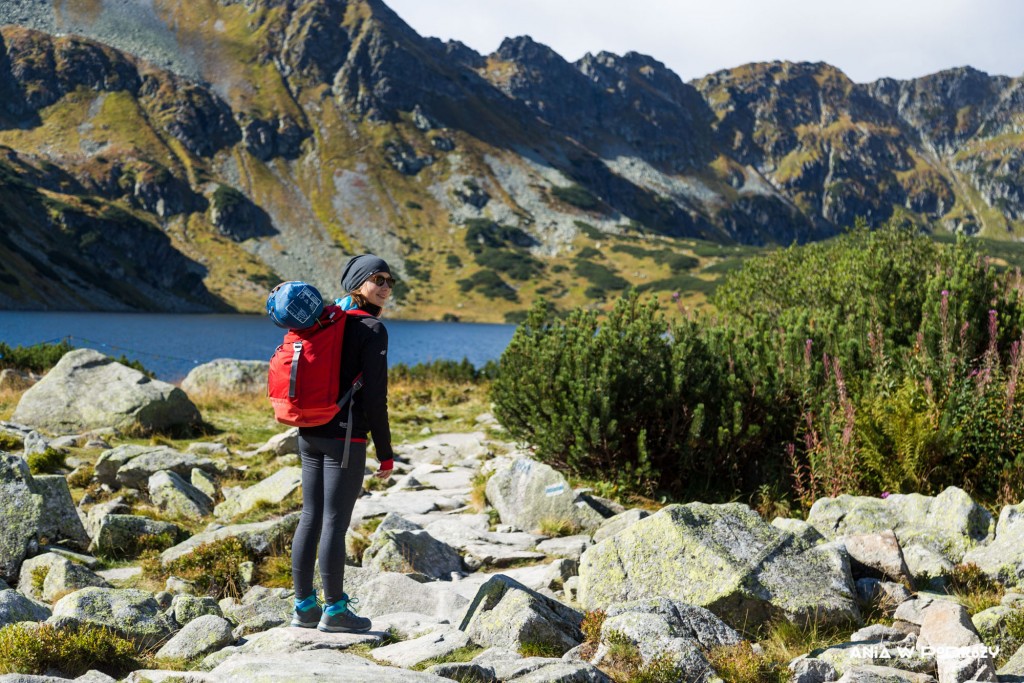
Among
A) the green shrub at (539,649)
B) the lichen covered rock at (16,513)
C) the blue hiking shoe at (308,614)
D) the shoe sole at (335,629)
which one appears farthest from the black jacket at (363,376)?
the lichen covered rock at (16,513)

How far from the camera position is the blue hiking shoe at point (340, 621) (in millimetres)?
5395

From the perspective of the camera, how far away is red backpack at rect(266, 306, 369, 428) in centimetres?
518

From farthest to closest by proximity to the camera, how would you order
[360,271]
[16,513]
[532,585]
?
[16,513] → [532,585] → [360,271]

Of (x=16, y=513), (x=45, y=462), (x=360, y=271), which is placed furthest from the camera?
(x=45, y=462)

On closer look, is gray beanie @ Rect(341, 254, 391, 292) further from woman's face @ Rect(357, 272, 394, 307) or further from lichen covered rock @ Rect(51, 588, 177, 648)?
lichen covered rock @ Rect(51, 588, 177, 648)

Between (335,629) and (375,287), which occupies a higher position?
(375,287)

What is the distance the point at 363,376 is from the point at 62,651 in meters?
2.55

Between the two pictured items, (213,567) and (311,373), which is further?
(213,567)

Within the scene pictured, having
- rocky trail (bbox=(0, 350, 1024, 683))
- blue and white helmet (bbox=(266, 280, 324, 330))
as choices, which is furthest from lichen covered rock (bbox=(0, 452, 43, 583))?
blue and white helmet (bbox=(266, 280, 324, 330))

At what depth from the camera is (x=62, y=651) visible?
183 inches

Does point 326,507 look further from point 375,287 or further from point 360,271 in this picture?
point 360,271

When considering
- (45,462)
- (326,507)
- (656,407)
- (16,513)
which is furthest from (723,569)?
(45,462)

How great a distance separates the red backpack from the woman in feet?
0.42

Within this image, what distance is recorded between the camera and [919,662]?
4344 millimetres
